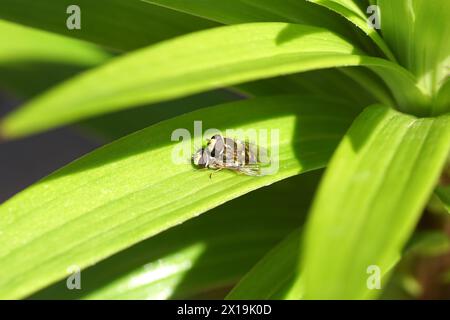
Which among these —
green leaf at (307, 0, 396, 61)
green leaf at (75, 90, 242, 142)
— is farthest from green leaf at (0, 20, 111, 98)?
green leaf at (307, 0, 396, 61)

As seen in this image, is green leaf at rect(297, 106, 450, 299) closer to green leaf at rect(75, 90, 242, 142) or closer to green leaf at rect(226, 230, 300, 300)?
green leaf at rect(226, 230, 300, 300)

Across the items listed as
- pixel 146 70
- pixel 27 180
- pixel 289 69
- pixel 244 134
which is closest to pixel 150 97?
pixel 146 70

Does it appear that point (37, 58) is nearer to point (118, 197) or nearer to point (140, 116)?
Answer: point (140, 116)

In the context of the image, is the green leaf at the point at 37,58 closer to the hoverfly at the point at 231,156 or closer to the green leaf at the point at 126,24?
the green leaf at the point at 126,24

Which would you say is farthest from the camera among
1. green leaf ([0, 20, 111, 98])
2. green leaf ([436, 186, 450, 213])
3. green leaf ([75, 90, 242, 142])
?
green leaf ([75, 90, 242, 142])

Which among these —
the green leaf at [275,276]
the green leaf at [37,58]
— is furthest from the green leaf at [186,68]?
the green leaf at [37,58]

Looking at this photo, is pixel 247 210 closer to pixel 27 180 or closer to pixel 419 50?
pixel 419 50
